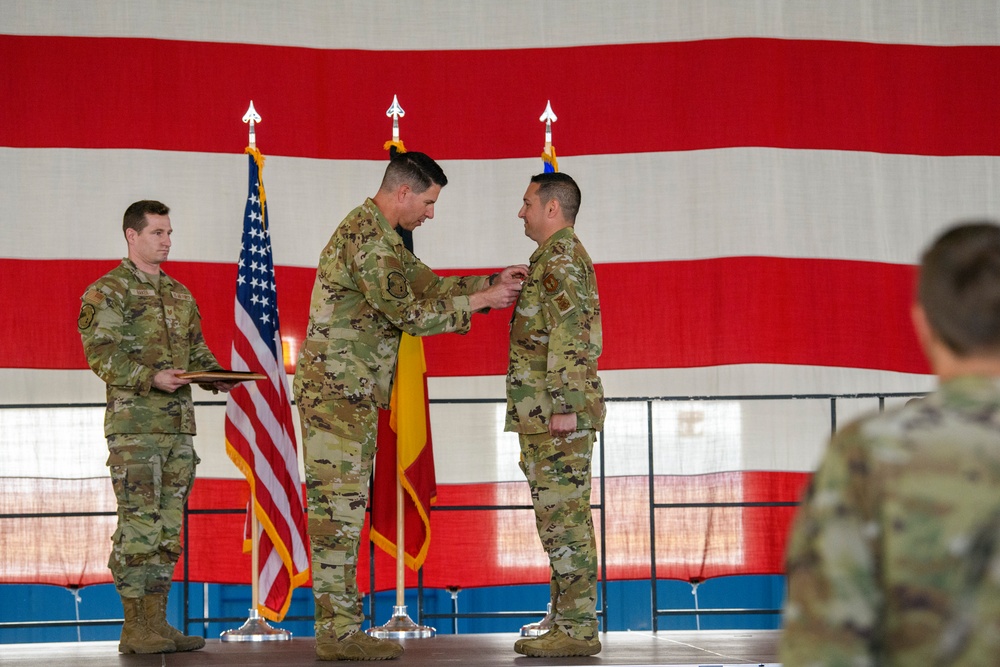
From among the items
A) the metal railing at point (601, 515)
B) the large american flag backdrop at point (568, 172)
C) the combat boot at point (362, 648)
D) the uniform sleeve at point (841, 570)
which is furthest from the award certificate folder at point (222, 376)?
the uniform sleeve at point (841, 570)

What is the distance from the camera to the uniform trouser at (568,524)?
3051mm

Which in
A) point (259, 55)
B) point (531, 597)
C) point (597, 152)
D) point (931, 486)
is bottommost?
point (531, 597)

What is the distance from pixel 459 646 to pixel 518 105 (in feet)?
7.80

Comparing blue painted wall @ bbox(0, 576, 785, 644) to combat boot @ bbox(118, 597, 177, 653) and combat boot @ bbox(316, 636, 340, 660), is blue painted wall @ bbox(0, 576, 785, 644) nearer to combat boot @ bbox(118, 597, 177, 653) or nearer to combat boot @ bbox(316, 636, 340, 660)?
combat boot @ bbox(118, 597, 177, 653)

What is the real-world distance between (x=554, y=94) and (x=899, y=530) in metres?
4.07

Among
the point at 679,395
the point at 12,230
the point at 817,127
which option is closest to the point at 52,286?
the point at 12,230

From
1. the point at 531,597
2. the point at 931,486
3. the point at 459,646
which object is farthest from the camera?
the point at 531,597

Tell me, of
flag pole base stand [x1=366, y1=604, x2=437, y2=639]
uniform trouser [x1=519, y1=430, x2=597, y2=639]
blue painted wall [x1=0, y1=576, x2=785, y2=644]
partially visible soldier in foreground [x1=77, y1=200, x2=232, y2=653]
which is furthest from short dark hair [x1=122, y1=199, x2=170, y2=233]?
blue painted wall [x1=0, y1=576, x2=785, y2=644]

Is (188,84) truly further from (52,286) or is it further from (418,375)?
(418,375)

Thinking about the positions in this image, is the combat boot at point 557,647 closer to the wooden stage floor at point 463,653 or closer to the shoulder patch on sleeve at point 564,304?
the wooden stage floor at point 463,653

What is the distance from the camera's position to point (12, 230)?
176 inches

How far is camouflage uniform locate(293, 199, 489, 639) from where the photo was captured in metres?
2.96

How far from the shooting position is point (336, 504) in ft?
9.72

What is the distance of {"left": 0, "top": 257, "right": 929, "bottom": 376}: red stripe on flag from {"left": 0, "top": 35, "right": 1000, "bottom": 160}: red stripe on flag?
0.53 m
